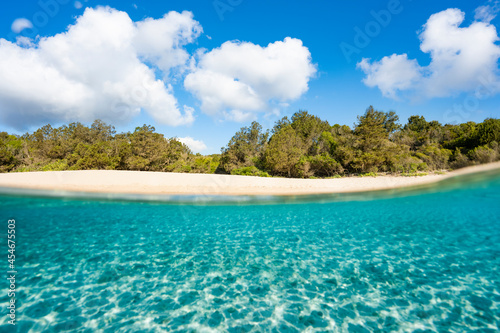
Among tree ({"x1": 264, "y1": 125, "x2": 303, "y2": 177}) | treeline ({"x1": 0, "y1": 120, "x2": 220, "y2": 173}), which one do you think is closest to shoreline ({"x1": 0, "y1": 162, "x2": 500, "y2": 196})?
tree ({"x1": 264, "y1": 125, "x2": 303, "y2": 177})

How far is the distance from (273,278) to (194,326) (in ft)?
7.73

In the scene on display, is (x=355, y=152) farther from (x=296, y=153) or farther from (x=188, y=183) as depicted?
(x=188, y=183)

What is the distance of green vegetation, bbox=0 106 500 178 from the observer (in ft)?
88.7

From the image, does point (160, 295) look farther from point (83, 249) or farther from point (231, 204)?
point (231, 204)

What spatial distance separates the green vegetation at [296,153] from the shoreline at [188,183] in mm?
3680

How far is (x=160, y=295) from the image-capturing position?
189 inches

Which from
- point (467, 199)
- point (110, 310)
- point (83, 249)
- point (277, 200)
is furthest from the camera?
point (467, 199)

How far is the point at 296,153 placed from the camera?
90.7ft

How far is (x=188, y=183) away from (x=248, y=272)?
16.2m

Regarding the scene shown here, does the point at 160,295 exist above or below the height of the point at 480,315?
above

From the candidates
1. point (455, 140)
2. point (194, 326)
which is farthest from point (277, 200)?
point (455, 140)

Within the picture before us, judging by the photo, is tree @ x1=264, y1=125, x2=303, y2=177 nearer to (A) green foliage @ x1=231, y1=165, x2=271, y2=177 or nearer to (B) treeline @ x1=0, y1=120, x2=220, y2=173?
(A) green foliage @ x1=231, y1=165, x2=271, y2=177

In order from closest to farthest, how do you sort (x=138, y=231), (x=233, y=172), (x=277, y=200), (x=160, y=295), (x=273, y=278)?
(x=160, y=295) → (x=273, y=278) → (x=138, y=231) → (x=277, y=200) → (x=233, y=172)

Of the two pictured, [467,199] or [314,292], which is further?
[467,199]
